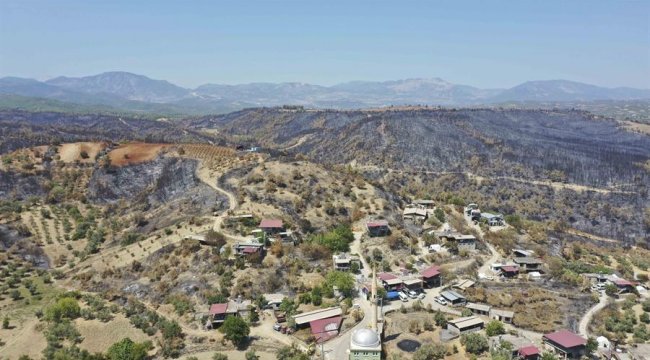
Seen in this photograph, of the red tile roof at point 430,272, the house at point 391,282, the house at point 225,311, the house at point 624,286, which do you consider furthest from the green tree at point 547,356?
the house at point 225,311

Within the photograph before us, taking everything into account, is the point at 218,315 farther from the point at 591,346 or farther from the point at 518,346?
the point at 591,346

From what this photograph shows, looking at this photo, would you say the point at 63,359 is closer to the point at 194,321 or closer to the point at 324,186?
the point at 194,321

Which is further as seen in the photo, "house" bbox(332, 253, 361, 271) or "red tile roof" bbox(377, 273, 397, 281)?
"house" bbox(332, 253, 361, 271)

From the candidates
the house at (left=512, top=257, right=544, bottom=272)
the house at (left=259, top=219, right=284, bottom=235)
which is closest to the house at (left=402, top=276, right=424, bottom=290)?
the house at (left=512, top=257, right=544, bottom=272)

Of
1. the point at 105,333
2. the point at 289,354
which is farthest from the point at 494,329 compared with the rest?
the point at 105,333

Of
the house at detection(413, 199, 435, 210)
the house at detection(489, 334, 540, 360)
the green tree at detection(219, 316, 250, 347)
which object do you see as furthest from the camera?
the house at detection(413, 199, 435, 210)

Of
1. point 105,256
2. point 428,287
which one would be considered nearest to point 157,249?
point 105,256

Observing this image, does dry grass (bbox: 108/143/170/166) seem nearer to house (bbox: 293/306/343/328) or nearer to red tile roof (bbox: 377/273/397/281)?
red tile roof (bbox: 377/273/397/281)
